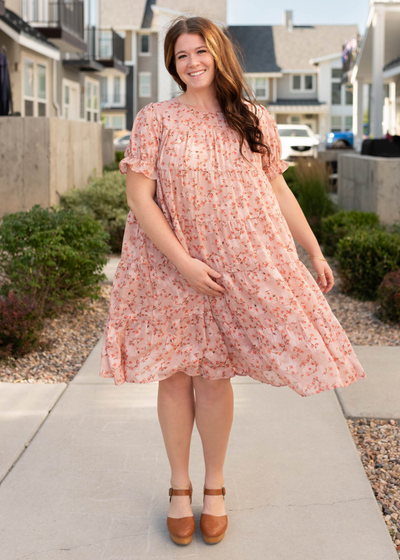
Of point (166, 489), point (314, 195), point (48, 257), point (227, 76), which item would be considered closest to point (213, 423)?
point (166, 489)

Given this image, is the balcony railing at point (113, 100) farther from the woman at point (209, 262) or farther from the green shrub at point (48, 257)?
the woman at point (209, 262)

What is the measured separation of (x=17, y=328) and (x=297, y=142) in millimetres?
23235

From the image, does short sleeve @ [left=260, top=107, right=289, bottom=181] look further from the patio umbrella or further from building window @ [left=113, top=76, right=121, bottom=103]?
building window @ [left=113, top=76, right=121, bottom=103]

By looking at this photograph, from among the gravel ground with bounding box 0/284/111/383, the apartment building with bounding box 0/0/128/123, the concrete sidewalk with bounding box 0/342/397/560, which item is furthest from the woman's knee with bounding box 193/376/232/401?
the apartment building with bounding box 0/0/128/123

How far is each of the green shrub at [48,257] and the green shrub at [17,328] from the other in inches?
13.8

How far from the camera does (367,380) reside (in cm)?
391

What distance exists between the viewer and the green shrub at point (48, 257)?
4.98 meters

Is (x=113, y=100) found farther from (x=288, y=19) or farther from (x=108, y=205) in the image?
(x=108, y=205)

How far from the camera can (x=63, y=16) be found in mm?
16438

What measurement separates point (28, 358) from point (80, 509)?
205cm

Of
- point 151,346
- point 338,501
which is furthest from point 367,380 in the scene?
point 151,346

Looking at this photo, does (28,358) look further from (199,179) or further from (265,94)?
(265,94)

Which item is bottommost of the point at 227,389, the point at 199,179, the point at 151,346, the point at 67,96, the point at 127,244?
the point at 227,389

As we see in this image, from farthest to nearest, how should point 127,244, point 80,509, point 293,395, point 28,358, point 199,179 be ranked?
1. point 28,358
2. point 293,395
3. point 80,509
4. point 127,244
5. point 199,179
